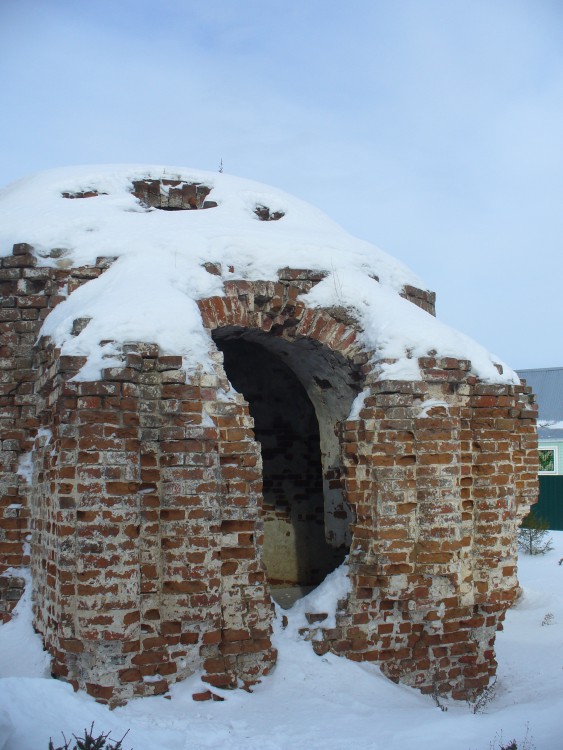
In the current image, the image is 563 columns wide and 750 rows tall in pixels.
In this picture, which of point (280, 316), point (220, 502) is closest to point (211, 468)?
point (220, 502)

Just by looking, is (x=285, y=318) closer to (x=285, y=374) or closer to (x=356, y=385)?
(x=356, y=385)

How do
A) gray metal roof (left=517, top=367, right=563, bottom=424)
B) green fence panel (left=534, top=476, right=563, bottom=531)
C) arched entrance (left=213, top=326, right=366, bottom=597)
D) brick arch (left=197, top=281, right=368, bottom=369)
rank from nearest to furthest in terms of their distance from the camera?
brick arch (left=197, top=281, right=368, bottom=369) → arched entrance (left=213, top=326, right=366, bottom=597) → green fence panel (left=534, top=476, right=563, bottom=531) → gray metal roof (left=517, top=367, right=563, bottom=424)

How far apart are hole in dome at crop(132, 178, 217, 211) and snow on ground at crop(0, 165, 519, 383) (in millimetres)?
74

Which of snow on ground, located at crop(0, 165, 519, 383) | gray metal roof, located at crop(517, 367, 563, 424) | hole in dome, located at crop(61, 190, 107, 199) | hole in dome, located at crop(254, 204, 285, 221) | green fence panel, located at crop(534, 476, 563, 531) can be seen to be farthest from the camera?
gray metal roof, located at crop(517, 367, 563, 424)

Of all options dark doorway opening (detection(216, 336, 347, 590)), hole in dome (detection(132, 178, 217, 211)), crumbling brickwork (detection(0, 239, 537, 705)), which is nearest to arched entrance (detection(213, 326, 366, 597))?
dark doorway opening (detection(216, 336, 347, 590))

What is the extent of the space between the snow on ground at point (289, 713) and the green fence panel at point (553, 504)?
521 inches

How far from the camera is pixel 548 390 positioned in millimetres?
23031

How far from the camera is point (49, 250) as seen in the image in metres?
A: 5.23

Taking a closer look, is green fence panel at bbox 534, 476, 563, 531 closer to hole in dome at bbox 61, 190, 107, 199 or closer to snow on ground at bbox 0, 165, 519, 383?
snow on ground at bbox 0, 165, 519, 383

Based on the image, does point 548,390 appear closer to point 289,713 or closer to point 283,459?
point 283,459

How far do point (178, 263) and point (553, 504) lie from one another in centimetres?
1513

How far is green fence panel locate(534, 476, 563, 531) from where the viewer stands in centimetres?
1781

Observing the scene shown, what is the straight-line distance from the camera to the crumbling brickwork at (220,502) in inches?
164

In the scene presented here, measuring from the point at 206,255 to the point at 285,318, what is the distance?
674mm
